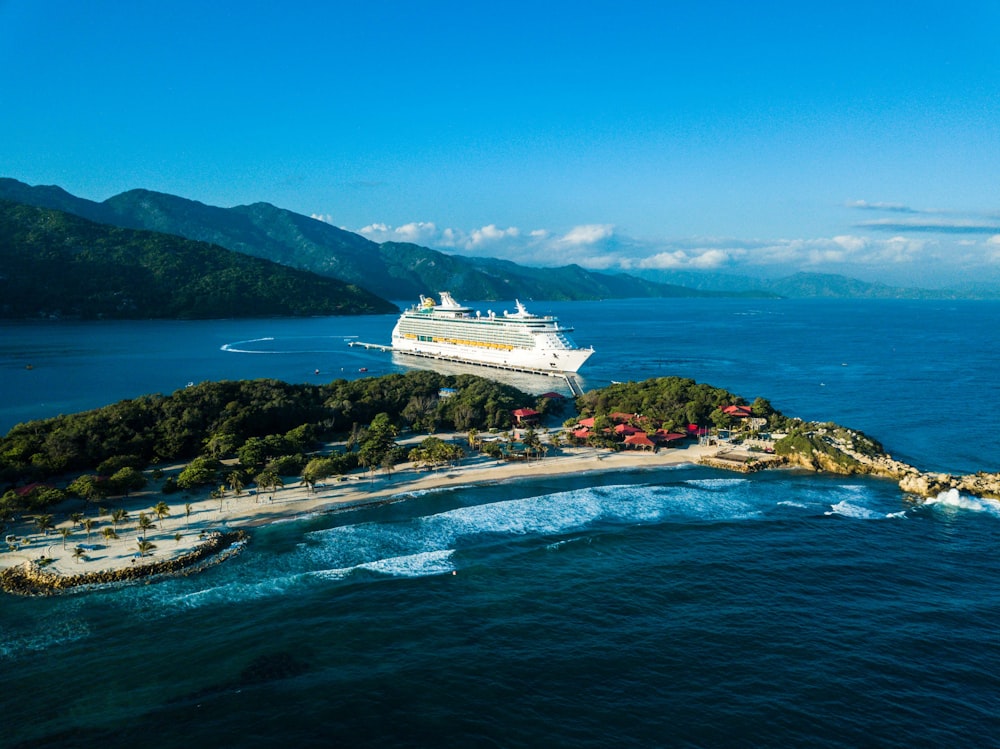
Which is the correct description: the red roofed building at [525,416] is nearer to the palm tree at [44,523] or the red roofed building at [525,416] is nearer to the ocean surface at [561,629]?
the ocean surface at [561,629]

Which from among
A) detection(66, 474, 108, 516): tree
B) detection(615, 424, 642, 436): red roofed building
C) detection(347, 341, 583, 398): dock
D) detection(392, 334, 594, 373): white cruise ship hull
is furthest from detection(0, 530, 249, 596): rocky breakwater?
detection(392, 334, 594, 373): white cruise ship hull

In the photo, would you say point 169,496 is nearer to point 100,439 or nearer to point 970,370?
point 100,439

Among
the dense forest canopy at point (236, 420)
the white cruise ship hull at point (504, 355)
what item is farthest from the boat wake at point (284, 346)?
the dense forest canopy at point (236, 420)

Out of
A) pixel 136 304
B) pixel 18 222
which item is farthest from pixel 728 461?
pixel 18 222

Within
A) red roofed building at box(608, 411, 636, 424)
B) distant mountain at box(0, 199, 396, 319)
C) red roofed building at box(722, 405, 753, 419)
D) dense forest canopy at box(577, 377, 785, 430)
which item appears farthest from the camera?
distant mountain at box(0, 199, 396, 319)

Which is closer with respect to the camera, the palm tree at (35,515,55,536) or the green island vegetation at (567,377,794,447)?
the palm tree at (35,515,55,536)

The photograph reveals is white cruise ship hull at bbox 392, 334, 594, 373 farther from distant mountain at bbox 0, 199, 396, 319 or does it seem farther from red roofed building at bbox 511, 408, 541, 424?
distant mountain at bbox 0, 199, 396, 319
